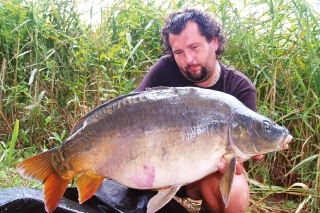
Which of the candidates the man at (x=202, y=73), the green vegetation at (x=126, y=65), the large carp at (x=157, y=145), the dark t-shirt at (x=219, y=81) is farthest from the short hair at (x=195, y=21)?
the large carp at (x=157, y=145)

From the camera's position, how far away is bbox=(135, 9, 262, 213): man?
8.13 feet

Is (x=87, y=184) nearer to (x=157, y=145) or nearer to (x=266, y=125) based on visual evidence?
(x=157, y=145)

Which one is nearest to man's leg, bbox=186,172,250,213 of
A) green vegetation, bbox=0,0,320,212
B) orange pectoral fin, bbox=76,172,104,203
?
green vegetation, bbox=0,0,320,212

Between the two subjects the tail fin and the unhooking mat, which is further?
the unhooking mat

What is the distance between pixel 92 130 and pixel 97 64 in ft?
5.70

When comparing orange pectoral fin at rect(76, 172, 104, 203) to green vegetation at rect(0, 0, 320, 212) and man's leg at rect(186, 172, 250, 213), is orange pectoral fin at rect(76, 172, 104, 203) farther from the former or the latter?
green vegetation at rect(0, 0, 320, 212)

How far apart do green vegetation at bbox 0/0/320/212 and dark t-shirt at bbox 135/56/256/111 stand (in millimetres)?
422

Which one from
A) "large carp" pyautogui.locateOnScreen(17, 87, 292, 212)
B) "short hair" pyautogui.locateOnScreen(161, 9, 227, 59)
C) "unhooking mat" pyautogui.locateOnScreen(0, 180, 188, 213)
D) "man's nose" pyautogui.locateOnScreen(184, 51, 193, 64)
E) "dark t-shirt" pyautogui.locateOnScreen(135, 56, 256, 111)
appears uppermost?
"short hair" pyautogui.locateOnScreen(161, 9, 227, 59)

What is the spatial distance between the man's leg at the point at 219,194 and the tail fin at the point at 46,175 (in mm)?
927

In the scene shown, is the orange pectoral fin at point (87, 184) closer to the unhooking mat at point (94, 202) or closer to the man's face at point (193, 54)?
the unhooking mat at point (94, 202)

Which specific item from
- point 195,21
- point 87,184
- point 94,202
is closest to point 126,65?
point 195,21

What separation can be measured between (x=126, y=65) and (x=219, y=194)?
157cm

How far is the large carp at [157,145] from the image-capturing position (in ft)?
5.95

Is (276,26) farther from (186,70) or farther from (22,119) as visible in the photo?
(22,119)
